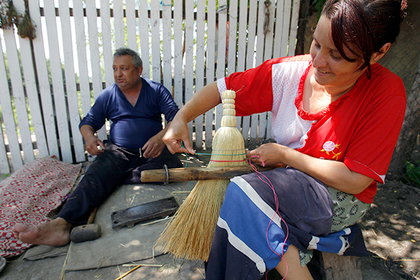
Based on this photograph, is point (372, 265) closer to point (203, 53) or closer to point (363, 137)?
point (363, 137)

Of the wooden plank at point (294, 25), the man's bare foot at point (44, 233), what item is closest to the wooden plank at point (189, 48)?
the wooden plank at point (294, 25)

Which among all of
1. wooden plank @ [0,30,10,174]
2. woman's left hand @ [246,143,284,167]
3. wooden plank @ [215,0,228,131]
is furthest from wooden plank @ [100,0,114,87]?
woman's left hand @ [246,143,284,167]

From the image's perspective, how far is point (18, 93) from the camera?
3.81 metres

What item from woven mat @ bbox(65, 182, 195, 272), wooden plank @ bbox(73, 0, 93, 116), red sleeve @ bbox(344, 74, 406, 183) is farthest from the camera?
wooden plank @ bbox(73, 0, 93, 116)

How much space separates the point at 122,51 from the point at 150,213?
235 centimetres

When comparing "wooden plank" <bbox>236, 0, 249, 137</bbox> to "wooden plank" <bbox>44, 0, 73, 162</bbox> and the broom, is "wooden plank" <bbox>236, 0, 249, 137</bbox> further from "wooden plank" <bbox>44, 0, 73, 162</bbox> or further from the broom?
the broom

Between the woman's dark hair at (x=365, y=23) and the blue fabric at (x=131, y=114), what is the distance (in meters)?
2.54

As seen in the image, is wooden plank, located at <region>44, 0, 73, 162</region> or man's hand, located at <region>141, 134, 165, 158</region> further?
wooden plank, located at <region>44, 0, 73, 162</region>

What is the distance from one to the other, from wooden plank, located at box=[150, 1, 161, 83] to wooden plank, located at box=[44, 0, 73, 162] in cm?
142

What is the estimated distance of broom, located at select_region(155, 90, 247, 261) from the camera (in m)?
1.64

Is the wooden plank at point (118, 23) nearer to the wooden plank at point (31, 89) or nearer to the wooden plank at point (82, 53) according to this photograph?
the wooden plank at point (82, 53)

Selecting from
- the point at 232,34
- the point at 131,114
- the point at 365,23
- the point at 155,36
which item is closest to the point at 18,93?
the point at 131,114

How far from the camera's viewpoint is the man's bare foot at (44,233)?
219cm

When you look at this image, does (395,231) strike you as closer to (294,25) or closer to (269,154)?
(269,154)
